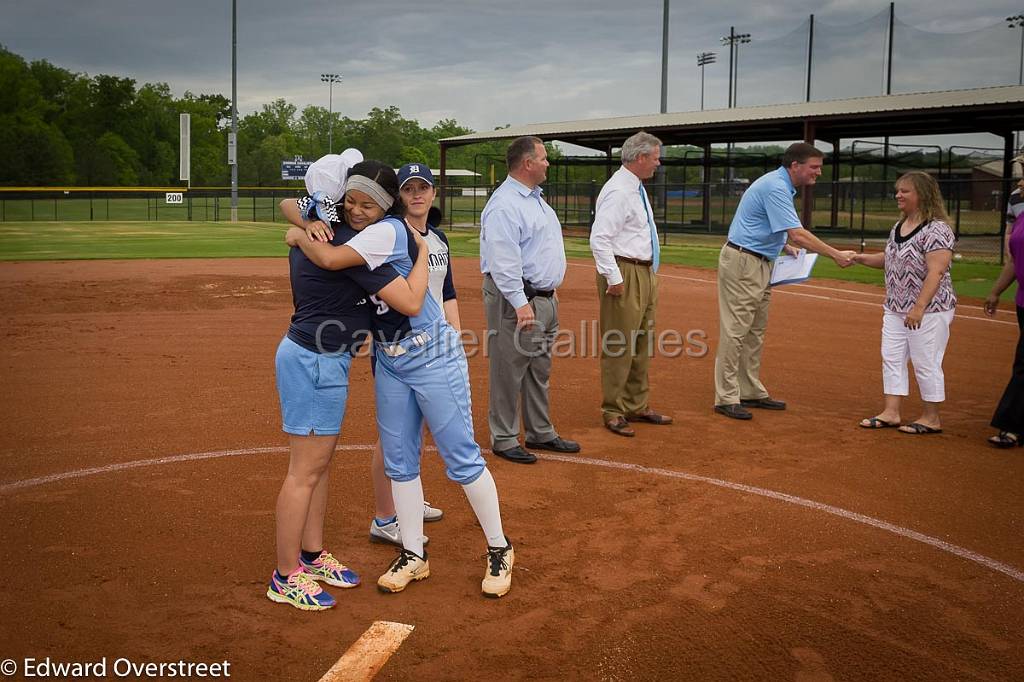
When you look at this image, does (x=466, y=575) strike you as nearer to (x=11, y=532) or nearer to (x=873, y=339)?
(x=11, y=532)

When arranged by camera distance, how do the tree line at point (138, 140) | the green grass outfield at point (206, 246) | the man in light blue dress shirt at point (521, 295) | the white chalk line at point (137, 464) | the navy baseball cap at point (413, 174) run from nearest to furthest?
the navy baseball cap at point (413, 174) → the white chalk line at point (137, 464) → the man in light blue dress shirt at point (521, 295) → the green grass outfield at point (206, 246) → the tree line at point (138, 140)

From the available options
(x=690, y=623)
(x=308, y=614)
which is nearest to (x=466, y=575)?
(x=308, y=614)

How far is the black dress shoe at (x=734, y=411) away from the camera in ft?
26.3

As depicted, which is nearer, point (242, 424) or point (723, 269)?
point (242, 424)

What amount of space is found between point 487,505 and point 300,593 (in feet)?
3.16

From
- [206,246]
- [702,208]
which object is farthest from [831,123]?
[206,246]

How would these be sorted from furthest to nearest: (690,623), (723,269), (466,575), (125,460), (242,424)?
(723,269) → (242,424) → (125,460) → (466,575) → (690,623)

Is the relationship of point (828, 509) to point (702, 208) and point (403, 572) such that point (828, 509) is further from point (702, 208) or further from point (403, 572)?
point (702, 208)

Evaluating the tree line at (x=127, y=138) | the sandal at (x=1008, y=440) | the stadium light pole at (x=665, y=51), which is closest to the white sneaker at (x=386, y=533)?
the sandal at (x=1008, y=440)

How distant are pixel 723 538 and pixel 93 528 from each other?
3.53 metres

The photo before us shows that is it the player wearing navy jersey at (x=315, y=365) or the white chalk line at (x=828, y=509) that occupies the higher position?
the player wearing navy jersey at (x=315, y=365)

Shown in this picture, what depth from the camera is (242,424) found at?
24.9 feet

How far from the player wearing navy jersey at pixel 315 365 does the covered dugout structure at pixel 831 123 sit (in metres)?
22.2

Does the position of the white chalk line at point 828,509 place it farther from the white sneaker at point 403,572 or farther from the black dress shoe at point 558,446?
the white sneaker at point 403,572
